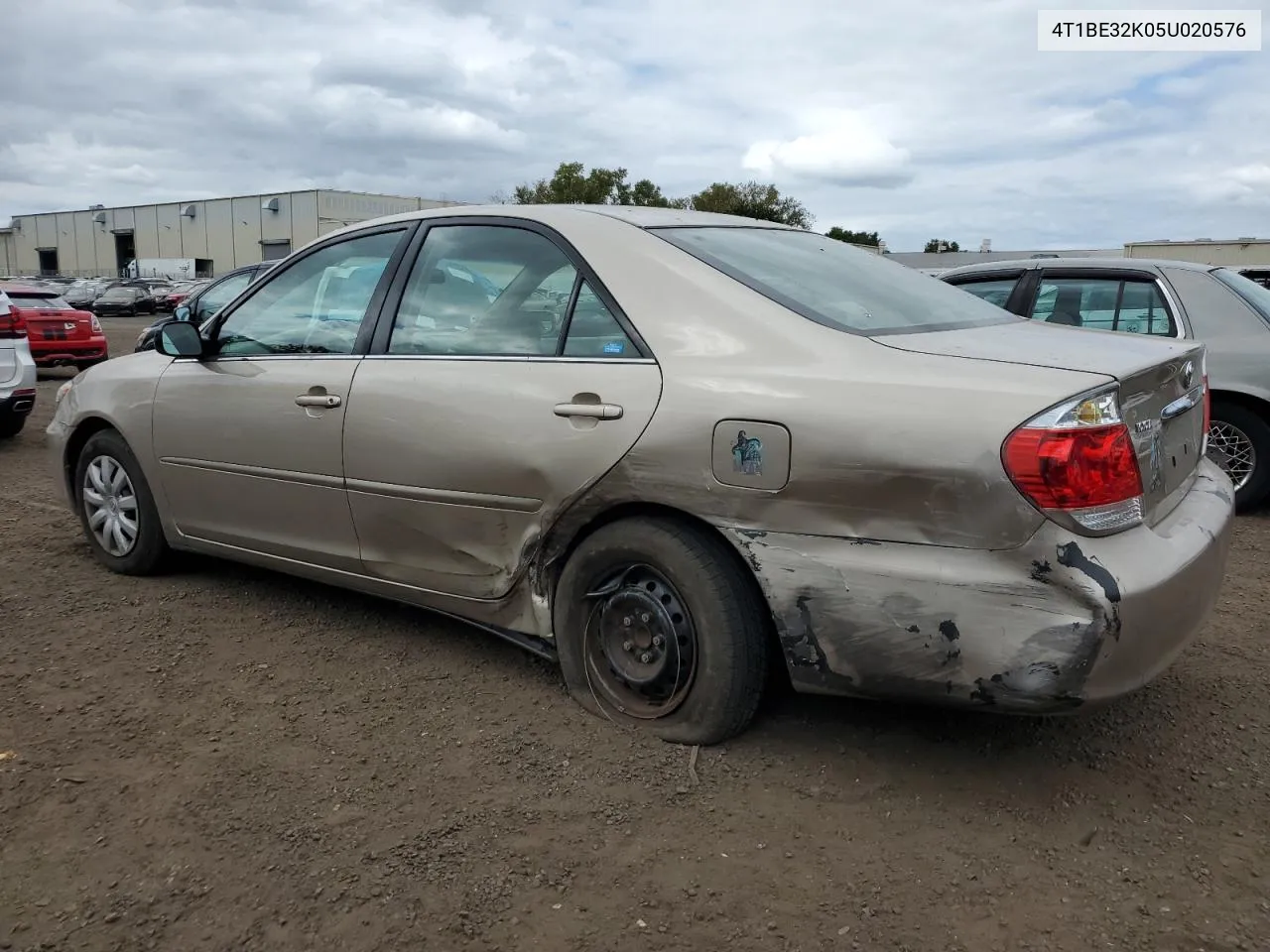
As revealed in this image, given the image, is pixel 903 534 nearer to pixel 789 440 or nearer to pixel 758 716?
pixel 789 440

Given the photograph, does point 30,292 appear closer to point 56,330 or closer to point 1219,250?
point 56,330

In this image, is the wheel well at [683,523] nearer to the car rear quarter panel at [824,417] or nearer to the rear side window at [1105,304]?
the car rear quarter panel at [824,417]

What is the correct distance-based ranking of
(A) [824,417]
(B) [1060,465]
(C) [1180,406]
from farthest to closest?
(C) [1180,406]
(A) [824,417]
(B) [1060,465]

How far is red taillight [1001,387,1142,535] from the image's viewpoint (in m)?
2.30

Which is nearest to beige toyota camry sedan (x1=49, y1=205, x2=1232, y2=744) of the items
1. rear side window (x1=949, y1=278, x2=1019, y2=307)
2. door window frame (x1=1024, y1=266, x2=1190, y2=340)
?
door window frame (x1=1024, y1=266, x2=1190, y2=340)

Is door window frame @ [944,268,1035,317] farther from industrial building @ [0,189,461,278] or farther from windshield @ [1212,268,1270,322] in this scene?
industrial building @ [0,189,461,278]

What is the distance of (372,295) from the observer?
361 cm

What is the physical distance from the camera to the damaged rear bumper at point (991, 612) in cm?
232

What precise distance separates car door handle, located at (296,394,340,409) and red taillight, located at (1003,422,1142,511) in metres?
2.21

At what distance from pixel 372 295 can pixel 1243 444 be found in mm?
4915

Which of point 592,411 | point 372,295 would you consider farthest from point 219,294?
point 592,411

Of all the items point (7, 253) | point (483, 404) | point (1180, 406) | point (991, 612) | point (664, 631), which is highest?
point (7, 253)

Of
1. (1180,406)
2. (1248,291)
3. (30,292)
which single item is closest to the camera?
(1180,406)

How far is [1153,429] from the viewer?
8.56 feet
